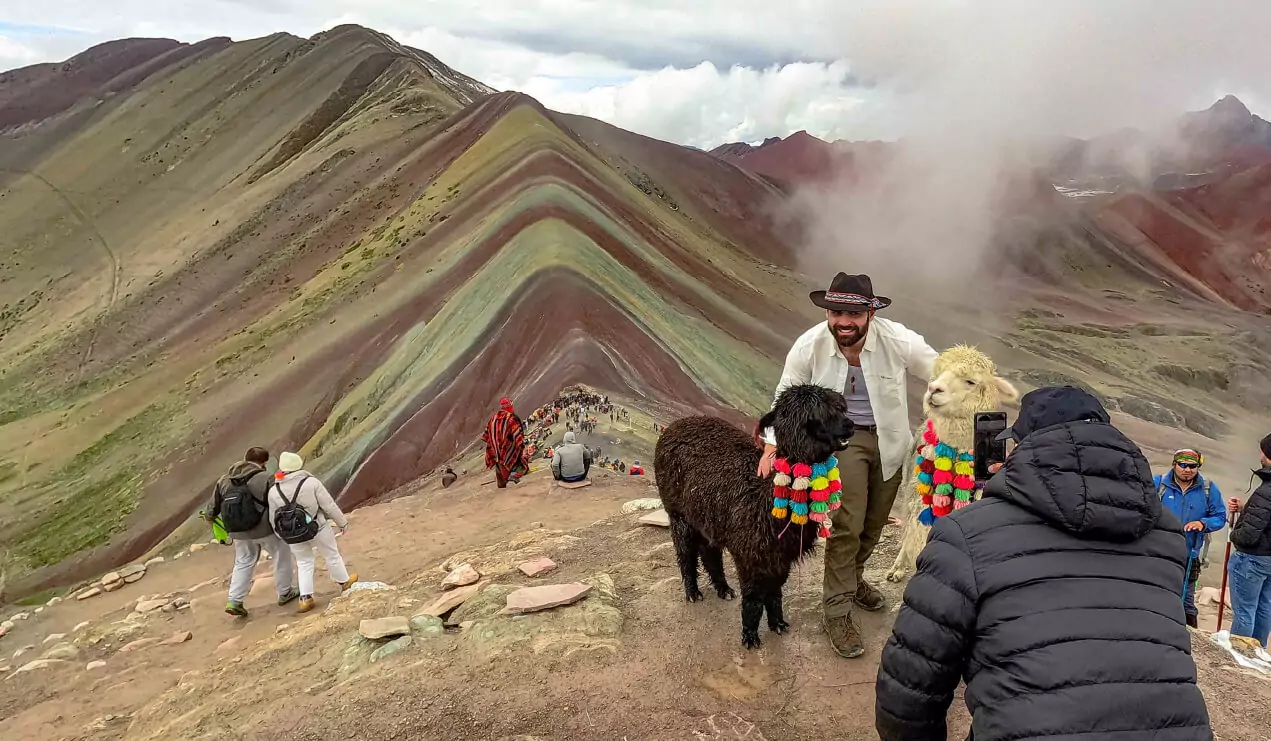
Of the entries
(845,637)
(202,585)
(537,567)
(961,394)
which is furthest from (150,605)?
(961,394)

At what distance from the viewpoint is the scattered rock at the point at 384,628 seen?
17.0 ft

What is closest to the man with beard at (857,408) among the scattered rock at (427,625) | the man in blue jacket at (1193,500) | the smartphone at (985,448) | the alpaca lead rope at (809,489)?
the alpaca lead rope at (809,489)

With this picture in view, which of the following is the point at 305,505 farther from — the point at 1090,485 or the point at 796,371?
the point at 1090,485

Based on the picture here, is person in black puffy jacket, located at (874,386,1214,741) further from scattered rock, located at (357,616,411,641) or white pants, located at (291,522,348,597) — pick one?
white pants, located at (291,522,348,597)

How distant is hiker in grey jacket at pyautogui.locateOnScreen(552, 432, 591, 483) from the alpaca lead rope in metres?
5.81

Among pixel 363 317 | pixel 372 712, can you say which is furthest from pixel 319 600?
pixel 363 317

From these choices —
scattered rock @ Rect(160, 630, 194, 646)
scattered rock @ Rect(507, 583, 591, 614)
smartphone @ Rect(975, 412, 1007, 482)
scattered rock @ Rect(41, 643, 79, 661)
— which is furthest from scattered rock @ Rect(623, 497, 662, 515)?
scattered rock @ Rect(41, 643, 79, 661)

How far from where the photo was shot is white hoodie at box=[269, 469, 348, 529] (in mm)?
6750

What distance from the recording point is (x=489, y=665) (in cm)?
465

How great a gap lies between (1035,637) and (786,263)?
44467 millimetres

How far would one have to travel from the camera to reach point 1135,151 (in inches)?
2773

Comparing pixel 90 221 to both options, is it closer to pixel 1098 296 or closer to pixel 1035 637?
pixel 1035 637

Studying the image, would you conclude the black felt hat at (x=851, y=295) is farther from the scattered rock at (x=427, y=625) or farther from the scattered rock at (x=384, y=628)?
the scattered rock at (x=384, y=628)

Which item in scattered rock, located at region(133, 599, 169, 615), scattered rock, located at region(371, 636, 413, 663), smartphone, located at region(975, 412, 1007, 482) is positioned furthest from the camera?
scattered rock, located at region(133, 599, 169, 615)
